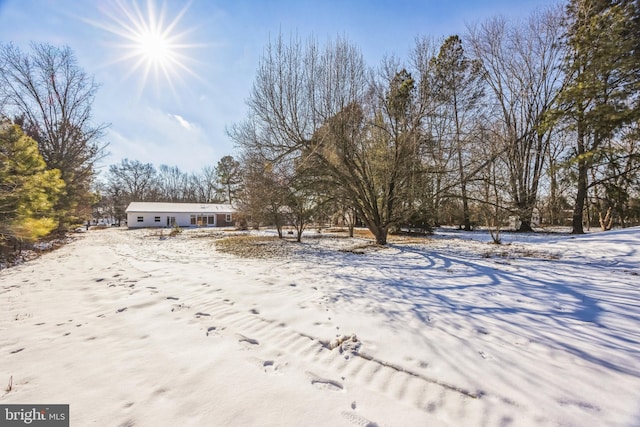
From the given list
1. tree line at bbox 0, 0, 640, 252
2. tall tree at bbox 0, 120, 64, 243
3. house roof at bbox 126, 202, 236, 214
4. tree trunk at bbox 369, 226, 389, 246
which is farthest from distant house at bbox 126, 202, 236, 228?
tree trunk at bbox 369, 226, 389, 246

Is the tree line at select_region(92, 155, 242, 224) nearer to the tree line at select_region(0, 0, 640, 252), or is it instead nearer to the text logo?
the tree line at select_region(0, 0, 640, 252)

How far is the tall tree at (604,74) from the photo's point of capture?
944cm

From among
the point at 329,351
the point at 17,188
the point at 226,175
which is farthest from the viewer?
the point at 226,175

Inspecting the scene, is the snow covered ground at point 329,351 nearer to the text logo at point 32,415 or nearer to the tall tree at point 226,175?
the text logo at point 32,415

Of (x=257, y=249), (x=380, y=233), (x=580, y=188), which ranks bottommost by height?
(x=257, y=249)

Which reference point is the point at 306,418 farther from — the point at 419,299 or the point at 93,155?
the point at 93,155

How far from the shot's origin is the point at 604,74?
1020cm

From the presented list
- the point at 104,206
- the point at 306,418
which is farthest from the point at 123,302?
the point at 104,206

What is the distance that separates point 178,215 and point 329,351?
3544 cm

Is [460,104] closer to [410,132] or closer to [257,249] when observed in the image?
[410,132]

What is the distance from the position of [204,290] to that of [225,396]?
9.09 feet

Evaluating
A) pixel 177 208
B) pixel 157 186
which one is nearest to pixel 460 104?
pixel 177 208

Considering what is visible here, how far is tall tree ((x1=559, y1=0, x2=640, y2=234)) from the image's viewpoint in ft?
31.0

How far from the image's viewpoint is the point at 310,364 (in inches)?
84.4
